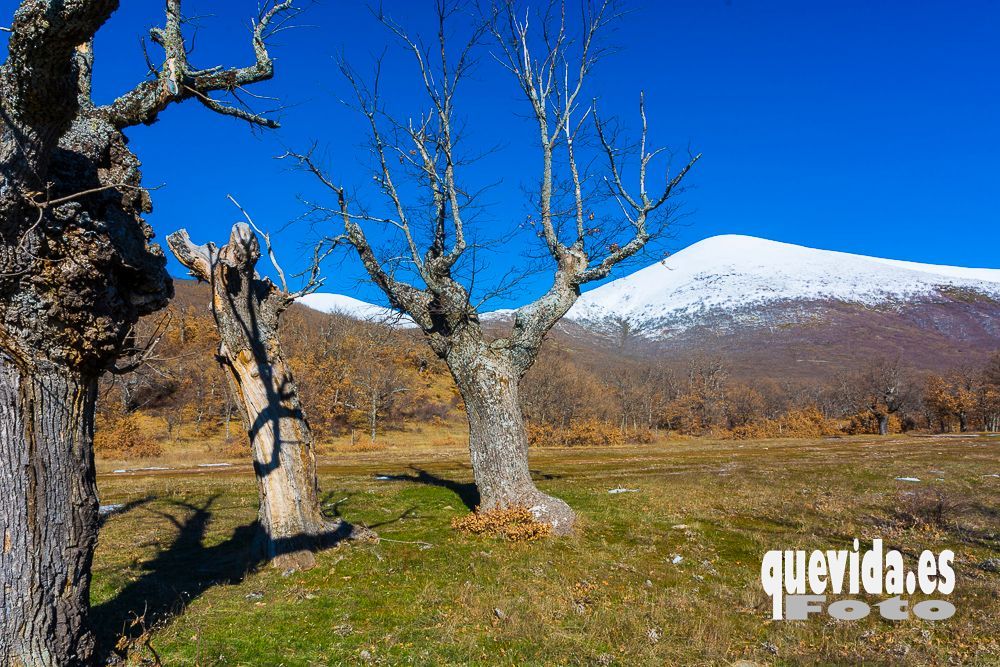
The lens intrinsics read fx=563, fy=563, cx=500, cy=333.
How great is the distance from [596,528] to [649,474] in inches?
416

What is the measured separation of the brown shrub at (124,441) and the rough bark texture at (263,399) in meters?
33.9

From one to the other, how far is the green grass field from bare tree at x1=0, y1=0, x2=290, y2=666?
1.32 m

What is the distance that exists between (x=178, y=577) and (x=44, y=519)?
4.54 metres

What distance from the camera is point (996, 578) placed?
317 inches

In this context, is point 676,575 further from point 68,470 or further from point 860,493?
point 860,493

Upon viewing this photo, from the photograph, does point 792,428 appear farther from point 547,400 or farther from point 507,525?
point 507,525

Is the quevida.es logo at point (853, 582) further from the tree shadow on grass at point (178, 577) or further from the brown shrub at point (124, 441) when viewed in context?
the brown shrub at point (124, 441)

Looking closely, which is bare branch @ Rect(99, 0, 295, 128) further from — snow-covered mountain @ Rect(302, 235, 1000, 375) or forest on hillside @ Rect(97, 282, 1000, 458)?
snow-covered mountain @ Rect(302, 235, 1000, 375)

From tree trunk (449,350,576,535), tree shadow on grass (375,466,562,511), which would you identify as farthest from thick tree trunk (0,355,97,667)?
tree shadow on grass (375,466,562,511)

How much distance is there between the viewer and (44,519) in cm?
494

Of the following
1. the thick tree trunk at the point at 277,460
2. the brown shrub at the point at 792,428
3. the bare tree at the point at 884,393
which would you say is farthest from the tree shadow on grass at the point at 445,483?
the bare tree at the point at 884,393

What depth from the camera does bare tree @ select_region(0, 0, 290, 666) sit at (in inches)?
167

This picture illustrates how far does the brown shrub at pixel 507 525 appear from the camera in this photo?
1053 centimetres

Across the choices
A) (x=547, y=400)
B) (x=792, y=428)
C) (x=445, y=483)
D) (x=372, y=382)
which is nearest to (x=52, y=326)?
(x=445, y=483)
